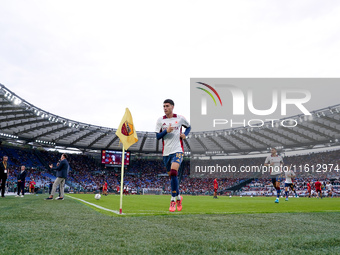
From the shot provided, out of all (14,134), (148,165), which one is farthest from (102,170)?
(14,134)

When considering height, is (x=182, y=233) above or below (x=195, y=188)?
above

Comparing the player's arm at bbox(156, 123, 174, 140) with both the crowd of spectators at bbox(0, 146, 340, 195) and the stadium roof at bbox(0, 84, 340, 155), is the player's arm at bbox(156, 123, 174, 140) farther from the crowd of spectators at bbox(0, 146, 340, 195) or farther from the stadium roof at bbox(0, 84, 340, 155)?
the crowd of spectators at bbox(0, 146, 340, 195)

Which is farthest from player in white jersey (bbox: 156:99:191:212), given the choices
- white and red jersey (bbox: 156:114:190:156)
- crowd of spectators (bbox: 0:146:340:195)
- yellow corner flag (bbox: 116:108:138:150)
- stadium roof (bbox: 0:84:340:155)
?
crowd of spectators (bbox: 0:146:340:195)

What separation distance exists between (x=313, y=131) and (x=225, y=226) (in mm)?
41988

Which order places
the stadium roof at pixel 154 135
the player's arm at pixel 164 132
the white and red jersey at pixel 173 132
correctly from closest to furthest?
the player's arm at pixel 164 132, the white and red jersey at pixel 173 132, the stadium roof at pixel 154 135

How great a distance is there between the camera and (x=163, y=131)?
5781 millimetres

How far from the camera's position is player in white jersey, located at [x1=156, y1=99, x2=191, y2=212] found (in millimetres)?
5683

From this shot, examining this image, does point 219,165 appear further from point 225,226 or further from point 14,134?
point 225,226

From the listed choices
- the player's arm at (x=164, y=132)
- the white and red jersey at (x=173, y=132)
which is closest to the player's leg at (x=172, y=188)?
the white and red jersey at (x=173, y=132)

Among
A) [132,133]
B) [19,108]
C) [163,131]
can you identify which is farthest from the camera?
[19,108]

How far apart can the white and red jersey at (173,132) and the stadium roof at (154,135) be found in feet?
86.0

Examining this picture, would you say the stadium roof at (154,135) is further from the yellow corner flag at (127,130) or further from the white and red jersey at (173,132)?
the yellow corner flag at (127,130)

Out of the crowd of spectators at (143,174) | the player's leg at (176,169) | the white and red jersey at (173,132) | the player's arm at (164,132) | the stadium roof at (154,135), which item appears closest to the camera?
the player's arm at (164,132)

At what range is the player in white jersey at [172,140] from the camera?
568 cm
